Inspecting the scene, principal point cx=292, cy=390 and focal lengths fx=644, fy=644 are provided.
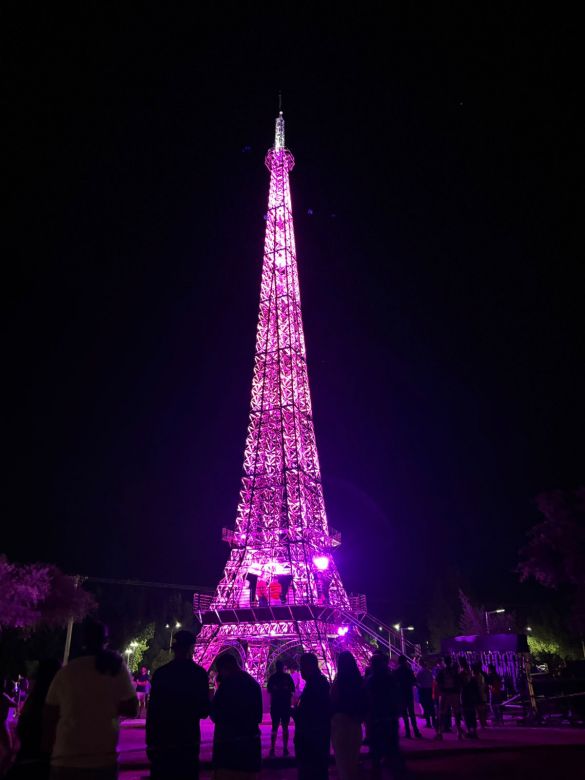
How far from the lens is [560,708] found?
64.7 feet

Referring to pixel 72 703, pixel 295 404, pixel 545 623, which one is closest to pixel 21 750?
pixel 72 703

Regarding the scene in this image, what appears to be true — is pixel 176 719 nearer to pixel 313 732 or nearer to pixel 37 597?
pixel 313 732

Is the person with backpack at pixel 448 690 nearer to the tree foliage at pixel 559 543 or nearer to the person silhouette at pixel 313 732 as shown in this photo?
the person silhouette at pixel 313 732

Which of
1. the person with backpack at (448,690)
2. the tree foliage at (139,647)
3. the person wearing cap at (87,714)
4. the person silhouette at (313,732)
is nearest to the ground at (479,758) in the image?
the person with backpack at (448,690)

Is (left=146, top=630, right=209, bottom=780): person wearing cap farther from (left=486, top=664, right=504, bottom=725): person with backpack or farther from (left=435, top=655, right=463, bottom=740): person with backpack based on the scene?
(left=486, top=664, right=504, bottom=725): person with backpack

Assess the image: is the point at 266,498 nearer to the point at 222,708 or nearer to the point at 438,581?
the point at 438,581

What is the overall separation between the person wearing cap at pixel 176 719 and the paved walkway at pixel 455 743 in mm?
7399

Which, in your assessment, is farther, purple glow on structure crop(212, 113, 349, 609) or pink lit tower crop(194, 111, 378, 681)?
purple glow on structure crop(212, 113, 349, 609)

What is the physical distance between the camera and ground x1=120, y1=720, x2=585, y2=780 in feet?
34.0

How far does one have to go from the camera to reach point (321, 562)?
41.1m

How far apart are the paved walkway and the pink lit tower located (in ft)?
65.6

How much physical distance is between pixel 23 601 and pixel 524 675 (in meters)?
29.2

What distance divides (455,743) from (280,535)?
28.1 m

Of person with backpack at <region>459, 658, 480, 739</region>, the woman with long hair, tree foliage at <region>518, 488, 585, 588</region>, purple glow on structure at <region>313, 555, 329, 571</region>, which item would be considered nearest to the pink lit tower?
purple glow on structure at <region>313, 555, 329, 571</region>
